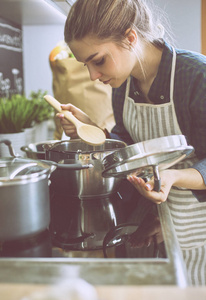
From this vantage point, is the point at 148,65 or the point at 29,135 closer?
the point at 148,65

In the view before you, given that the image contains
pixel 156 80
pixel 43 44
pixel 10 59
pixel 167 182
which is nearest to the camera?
pixel 167 182

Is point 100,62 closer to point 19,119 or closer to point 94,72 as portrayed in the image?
point 94,72

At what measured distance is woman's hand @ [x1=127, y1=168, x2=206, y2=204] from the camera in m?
0.82

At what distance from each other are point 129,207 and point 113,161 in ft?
0.52

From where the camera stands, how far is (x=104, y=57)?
980mm

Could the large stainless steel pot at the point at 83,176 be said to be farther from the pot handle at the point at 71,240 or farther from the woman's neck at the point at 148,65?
the woman's neck at the point at 148,65

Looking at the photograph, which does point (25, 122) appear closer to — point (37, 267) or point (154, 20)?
point (154, 20)

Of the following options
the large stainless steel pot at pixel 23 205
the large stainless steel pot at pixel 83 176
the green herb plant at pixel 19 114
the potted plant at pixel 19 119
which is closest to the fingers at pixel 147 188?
the large stainless steel pot at pixel 83 176

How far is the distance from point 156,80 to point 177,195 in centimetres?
34

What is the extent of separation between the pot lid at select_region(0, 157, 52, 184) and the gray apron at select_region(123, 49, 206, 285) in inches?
15.5

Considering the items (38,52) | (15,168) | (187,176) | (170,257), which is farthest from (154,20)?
(38,52)

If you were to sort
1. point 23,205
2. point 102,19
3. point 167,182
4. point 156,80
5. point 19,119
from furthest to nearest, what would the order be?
1. point 19,119
2. point 156,80
3. point 102,19
4. point 167,182
5. point 23,205

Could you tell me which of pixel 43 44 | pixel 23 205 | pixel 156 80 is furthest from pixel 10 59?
pixel 23 205

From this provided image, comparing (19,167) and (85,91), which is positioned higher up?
(85,91)
